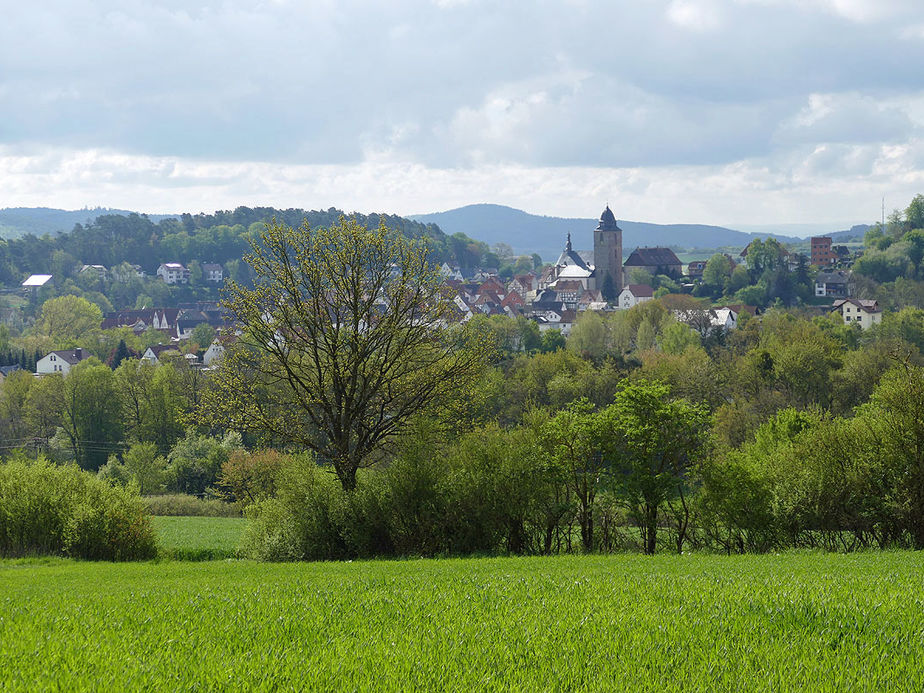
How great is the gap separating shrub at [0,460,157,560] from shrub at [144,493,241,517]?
24248mm

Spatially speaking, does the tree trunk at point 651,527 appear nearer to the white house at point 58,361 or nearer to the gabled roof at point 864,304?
the white house at point 58,361

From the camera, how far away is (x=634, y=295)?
18938 centimetres

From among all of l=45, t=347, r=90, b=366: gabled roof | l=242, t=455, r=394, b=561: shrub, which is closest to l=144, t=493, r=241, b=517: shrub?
l=242, t=455, r=394, b=561: shrub

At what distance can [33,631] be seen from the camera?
9.07 m

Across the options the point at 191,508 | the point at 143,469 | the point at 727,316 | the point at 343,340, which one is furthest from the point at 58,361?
the point at 343,340

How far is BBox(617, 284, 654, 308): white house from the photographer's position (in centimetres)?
18888

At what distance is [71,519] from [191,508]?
27403 millimetres

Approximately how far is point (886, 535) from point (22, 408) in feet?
251

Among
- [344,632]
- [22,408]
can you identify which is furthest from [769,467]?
[22,408]

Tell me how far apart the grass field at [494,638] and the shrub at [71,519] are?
51.4 feet

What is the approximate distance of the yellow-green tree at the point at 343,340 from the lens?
28.0 meters

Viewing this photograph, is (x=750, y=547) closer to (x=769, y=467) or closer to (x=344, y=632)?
(x=769, y=467)

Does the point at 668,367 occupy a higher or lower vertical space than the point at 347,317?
lower

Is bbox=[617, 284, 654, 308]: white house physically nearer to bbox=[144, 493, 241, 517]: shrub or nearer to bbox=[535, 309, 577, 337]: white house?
bbox=[535, 309, 577, 337]: white house
